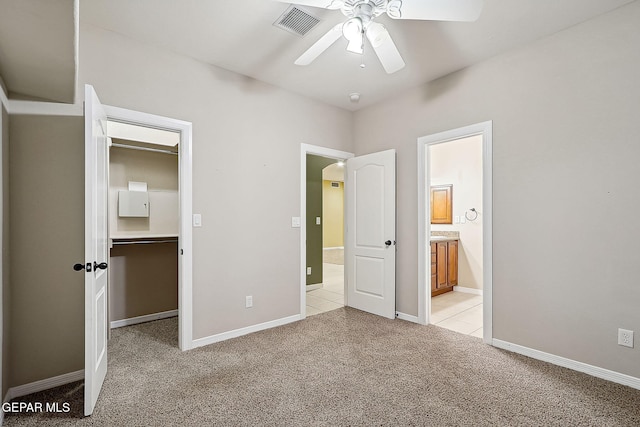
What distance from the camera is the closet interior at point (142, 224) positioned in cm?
350

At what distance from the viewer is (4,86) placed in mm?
1988

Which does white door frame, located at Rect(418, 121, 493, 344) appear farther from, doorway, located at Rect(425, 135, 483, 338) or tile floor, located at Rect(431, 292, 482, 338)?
doorway, located at Rect(425, 135, 483, 338)

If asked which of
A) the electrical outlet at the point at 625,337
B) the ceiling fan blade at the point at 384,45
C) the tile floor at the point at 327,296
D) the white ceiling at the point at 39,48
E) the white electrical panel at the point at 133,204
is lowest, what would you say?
the tile floor at the point at 327,296

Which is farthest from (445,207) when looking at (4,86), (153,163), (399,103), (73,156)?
(4,86)

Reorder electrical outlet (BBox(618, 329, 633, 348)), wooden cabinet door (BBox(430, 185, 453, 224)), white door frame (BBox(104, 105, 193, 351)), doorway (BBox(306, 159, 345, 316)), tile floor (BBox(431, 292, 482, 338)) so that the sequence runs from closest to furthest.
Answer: electrical outlet (BBox(618, 329, 633, 348)), white door frame (BBox(104, 105, 193, 351)), tile floor (BBox(431, 292, 482, 338)), doorway (BBox(306, 159, 345, 316)), wooden cabinet door (BBox(430, 185, 453, 224))

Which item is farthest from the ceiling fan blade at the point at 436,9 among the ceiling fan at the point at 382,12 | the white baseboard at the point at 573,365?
the white baseboard at the point at 573,365

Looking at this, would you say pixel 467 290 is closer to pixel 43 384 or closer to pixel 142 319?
pixel 142 319

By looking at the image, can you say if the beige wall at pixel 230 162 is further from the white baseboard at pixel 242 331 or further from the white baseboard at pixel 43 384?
the white baseboard at pixel 43 384

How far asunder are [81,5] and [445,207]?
17.0 ft

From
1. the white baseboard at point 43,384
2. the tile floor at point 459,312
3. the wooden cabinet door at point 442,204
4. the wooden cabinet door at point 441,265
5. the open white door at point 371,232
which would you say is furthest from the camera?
the wooden cabinet door at point 442,204

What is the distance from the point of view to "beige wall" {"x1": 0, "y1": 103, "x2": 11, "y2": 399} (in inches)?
76.7

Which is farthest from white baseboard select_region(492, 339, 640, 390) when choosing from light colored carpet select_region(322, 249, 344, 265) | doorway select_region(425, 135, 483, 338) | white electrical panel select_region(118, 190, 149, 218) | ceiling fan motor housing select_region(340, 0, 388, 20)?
light colored carpet select_region(322, 249, 344, 265)

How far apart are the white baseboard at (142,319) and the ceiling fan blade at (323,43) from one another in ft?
10.9

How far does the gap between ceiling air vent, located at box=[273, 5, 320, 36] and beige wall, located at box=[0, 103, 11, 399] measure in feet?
6.38
